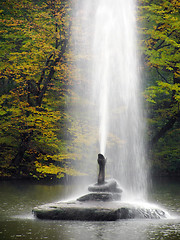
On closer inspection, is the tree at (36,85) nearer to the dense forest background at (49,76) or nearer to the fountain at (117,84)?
the dense forest background at (49,76)

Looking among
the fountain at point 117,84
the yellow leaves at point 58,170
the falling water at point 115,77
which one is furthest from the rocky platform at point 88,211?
the yellow leaves at point 58,170

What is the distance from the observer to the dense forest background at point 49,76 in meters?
20.7

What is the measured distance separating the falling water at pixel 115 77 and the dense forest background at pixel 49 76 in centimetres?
73

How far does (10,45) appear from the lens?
22484mm

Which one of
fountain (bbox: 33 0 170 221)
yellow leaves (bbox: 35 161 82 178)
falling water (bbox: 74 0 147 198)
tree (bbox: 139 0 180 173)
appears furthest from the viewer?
tree (bbox: 139 0 180 173)

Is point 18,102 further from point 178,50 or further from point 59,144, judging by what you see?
point 178,50

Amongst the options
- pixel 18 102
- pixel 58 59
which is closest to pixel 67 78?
pixel 58 59

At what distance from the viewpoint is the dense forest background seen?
67.9 feet

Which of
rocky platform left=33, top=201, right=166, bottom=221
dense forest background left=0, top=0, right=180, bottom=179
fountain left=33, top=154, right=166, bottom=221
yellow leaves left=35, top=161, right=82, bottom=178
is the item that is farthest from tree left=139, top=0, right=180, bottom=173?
rocky platform left=33, top=201, right=166, bottom=221

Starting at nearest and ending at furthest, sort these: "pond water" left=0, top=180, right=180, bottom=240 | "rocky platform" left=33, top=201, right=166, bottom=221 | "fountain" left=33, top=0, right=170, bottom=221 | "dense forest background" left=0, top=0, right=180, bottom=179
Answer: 1. "pond water" left=0, top=180, right=180, bottom=240
2. "rocky platform" left=33, top=201, right=166, bottom=221
3. "fountain" left=33, top=0, right=170, bottom=221
4. "dense forest background" left=0, top=0, right=180, bottom=179

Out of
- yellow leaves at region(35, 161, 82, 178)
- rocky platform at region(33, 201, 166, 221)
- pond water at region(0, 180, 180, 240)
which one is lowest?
pond water at region(0, 180, 180, 240)

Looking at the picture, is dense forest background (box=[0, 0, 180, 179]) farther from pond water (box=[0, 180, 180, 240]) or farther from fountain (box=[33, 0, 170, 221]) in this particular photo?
pond water (box=[0, 180, 180, 240])

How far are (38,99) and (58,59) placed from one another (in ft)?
8.05

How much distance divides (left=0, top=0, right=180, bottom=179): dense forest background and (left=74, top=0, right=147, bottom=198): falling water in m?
0.73
